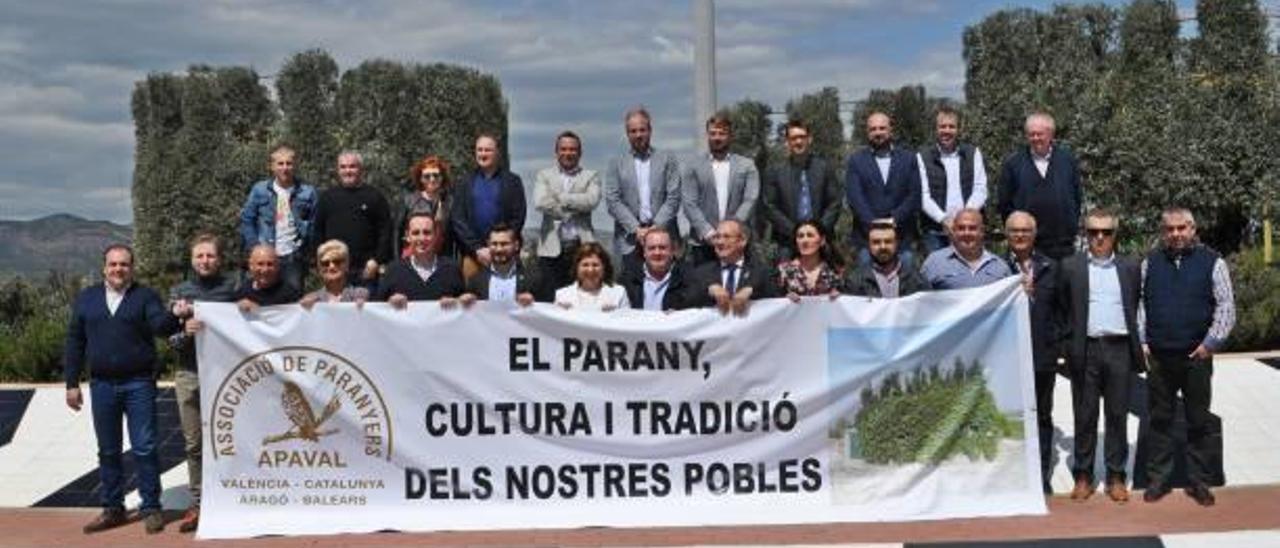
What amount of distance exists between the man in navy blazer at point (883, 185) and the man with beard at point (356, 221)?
3.49 meters

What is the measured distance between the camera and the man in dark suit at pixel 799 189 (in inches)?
390

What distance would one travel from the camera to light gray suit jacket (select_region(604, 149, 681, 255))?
981 centimetres

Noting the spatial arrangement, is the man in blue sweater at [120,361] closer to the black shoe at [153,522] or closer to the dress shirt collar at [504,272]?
the black shoe at [153,522]

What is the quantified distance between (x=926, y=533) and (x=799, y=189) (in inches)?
121

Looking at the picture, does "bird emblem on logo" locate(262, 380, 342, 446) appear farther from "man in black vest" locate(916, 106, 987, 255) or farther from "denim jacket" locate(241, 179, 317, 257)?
"man in black vest" locate(916, 106, 987, 255)

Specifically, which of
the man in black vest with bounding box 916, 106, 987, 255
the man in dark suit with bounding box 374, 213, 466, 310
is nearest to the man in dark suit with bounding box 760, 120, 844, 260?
the man in black vest with bounding box 916, 106, 987, 255

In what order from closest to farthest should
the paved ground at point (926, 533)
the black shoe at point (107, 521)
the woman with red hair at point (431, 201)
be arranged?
the paved ground at point (926, 533) < the black shoe at point (107, 521) < the woman with red hair at point (431, 201)

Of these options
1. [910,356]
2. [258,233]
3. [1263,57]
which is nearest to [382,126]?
[1263,57]

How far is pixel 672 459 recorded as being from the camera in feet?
26.9

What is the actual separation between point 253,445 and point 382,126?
38.5m

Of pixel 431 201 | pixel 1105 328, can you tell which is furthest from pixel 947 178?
pixel 431 201

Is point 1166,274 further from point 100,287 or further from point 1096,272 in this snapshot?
point 100,287

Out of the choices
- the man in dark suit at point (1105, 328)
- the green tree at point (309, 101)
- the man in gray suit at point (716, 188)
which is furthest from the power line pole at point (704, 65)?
the green tree at point (309, 101)

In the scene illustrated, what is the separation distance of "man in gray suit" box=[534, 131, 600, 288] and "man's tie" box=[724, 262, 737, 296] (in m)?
1.70
